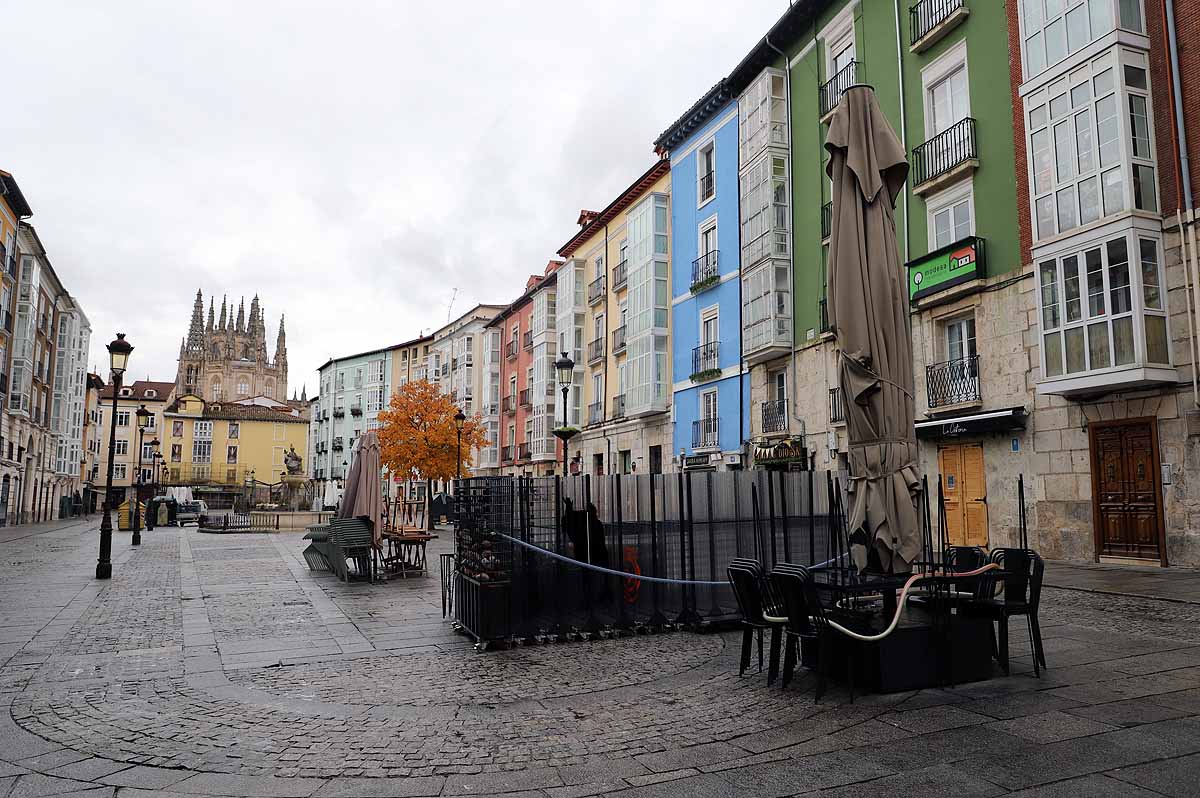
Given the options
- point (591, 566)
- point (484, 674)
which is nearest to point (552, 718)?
point (484, 674)

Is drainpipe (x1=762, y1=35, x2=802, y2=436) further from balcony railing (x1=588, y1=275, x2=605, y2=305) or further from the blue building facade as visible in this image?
balcony railing (x1=588, y1=275, x2=605, y2=305)

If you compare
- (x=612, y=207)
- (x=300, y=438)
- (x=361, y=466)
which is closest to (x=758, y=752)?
(x=361, y=466)

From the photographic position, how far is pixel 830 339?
73.8 feet

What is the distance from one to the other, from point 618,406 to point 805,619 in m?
29.4

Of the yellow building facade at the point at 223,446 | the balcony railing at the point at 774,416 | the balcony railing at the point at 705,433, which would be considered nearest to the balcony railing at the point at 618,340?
the balcony railing at the point at 705,433

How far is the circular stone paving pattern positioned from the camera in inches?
246

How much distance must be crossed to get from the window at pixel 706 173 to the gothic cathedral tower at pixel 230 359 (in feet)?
353

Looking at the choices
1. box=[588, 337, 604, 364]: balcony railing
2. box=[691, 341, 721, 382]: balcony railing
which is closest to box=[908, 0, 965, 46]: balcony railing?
box=[691, 341, 721, 382]: balcony railing

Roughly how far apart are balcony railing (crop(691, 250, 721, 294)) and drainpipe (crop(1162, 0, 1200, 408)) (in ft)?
50.1

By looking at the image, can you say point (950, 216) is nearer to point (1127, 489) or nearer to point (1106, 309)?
point (1106, 309)

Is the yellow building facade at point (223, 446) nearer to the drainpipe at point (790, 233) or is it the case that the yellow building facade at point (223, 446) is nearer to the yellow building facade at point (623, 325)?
the yellow building facade at point (623, 325)

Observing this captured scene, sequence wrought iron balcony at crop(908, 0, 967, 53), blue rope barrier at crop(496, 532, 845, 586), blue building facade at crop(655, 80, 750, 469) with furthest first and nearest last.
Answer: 1. blue building facade at crop(655, 80, 750, 469)
2. wrought iron balcony at crop(908, 0, 967, 53)
3. blue rope barrier at crop(496, 532, 845, 586)

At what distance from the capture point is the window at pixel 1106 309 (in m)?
13.4

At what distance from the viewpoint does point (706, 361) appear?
28.4 m
